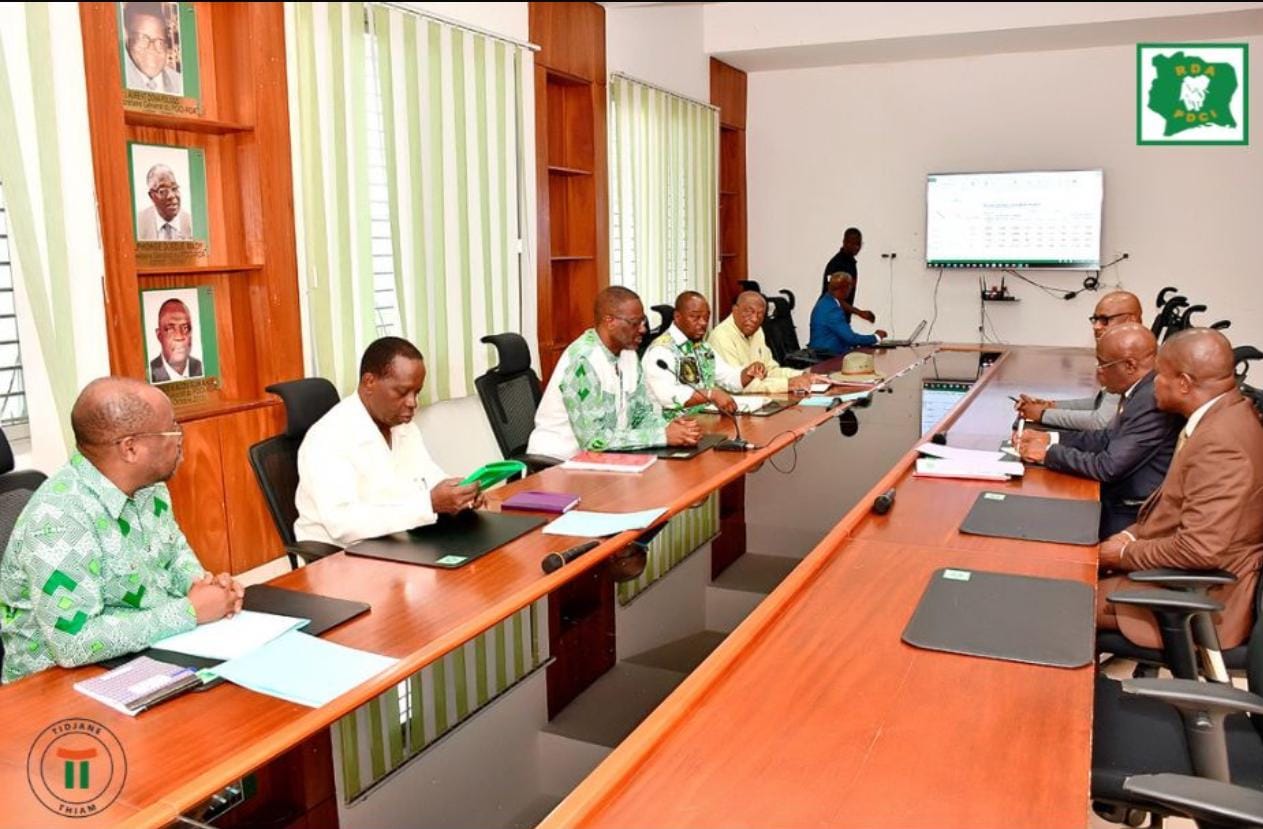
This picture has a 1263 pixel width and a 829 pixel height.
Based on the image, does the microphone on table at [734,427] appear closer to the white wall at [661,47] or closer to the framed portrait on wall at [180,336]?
the framed portrait on wall at [180,336]

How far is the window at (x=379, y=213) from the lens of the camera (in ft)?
14.1

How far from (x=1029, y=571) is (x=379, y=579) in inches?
52.5

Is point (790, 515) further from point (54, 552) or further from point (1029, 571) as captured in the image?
point (54, 552)

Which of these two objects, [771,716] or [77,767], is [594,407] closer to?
[771,716]

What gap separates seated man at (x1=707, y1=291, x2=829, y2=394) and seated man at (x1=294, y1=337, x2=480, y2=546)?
2.54m

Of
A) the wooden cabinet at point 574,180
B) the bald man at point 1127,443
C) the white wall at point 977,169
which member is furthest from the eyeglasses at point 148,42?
the white wall at point 977,169

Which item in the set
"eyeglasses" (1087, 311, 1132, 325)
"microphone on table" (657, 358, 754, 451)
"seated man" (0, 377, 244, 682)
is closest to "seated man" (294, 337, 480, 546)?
"seated man" (0, 377, 244, 682)

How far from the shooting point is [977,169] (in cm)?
823

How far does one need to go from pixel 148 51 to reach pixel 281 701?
9.46ft

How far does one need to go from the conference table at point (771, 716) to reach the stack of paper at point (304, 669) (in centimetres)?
2

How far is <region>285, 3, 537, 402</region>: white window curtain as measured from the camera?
13.2 ft

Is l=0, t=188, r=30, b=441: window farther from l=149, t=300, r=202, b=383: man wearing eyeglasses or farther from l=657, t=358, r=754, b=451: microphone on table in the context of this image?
l=657, t=358, r=754, b=451: microphone on table

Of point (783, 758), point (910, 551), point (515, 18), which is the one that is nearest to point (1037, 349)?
point (515, 18)

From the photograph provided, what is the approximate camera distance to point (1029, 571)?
2078 millimetres
